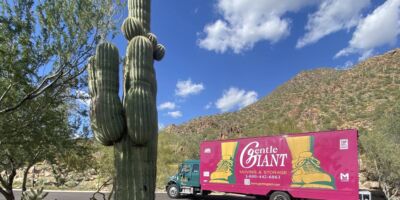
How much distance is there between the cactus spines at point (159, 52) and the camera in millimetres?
8156

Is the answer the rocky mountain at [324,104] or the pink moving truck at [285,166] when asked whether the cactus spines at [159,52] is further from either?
the rocky mountain at [324,104]

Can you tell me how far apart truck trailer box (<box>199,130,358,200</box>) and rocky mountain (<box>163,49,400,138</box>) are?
13745mm

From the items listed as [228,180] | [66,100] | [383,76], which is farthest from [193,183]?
[383,76]

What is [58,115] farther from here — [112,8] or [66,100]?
[112,8]

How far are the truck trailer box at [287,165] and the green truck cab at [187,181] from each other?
0.86 metres

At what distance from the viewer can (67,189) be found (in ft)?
95.6

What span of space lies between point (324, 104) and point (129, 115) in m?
44.0

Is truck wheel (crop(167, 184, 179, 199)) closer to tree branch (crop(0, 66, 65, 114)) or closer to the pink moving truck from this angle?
the pink moving truck

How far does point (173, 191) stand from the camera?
2170cm

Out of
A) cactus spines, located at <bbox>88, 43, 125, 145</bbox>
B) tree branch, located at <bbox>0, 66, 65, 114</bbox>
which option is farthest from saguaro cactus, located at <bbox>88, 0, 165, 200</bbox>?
tree branch, located at <bbox>0, 66, 65, 114</bbox>

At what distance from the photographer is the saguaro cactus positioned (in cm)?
694

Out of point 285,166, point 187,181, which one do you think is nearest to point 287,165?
point 285,166

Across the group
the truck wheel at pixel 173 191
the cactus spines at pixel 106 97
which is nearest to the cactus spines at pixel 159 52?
the cactus spines at pixel 106 97

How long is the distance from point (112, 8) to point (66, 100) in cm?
244
